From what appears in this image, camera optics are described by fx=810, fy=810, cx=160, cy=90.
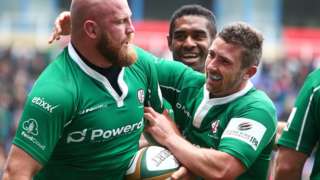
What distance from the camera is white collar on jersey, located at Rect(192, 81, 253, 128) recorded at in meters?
4.59

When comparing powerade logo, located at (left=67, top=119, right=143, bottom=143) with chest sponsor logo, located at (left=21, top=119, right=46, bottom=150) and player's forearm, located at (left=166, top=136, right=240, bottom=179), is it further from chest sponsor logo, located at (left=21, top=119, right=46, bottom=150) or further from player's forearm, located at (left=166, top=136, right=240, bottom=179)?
player's forearm, located at (left=166, top=136, right=240, bottom=179)

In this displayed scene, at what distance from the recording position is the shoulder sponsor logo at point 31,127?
161 inches

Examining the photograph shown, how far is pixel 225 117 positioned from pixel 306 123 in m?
0.49

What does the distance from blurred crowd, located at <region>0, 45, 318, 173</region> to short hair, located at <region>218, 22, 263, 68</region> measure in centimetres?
775

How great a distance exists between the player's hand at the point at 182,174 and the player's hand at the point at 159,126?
0.70 ft

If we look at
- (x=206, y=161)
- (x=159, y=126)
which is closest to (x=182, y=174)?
(x=206, y=161)

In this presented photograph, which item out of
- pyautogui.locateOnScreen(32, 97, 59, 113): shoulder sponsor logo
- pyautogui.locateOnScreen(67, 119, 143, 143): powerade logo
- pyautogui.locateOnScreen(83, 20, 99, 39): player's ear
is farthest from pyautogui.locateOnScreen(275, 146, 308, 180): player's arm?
pyautogui.locateOnScreen(32, 97, 59, 113): shoulder sponsor logo

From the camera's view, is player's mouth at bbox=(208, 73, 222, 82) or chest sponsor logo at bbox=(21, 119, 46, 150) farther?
player's mouth at bbox=(208, 73, 222, 82)

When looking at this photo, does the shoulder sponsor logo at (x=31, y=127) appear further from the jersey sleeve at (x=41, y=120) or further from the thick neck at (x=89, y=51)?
the thick neck at (x=89, y=51)

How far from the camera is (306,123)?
4.31 m

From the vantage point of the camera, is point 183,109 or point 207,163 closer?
point 207,163

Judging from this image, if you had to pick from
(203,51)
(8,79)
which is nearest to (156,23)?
(8,79)

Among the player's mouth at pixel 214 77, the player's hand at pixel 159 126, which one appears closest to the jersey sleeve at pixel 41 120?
A: the player's hand at pixel 159 126

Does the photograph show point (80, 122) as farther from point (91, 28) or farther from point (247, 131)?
point (247, 131)
